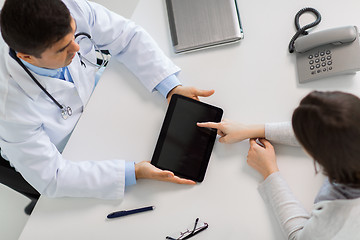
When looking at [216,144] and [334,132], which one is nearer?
[334,132]

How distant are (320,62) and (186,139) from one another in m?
0.43

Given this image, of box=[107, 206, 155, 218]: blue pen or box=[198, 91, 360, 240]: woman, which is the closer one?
box=[198, 91, 360, 240]: woman


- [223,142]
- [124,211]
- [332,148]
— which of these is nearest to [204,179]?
[223,142]

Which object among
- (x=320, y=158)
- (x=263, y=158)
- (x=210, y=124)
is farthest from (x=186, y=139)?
(x=320, y=158)

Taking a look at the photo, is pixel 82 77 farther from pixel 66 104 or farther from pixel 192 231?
pixel 192 231

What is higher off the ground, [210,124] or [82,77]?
[82,77]

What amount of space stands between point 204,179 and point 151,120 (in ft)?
0.74

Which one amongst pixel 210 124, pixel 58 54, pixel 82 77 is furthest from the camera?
pixel 82 77

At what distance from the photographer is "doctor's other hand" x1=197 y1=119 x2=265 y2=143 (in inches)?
31.7

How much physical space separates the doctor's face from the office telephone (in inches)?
23.7

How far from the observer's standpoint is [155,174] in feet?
2.57

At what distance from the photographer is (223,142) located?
0.83 metres

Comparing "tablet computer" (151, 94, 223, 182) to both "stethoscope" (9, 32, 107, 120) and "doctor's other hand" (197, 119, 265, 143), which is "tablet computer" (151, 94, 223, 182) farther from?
"stethoscope" (9, 32, 107, 120)

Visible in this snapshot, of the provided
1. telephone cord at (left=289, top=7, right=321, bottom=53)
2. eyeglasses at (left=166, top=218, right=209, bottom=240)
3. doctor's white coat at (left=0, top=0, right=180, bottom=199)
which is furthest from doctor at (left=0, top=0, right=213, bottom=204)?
telephone cord at (left=289, top=7, right=321, bottom=53)
